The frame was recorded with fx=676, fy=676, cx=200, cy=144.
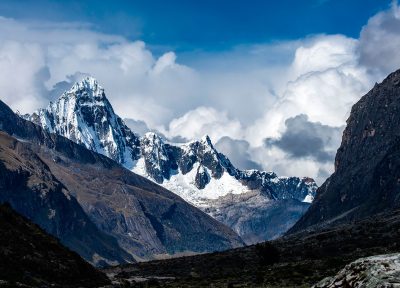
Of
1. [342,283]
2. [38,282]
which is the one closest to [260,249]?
[38,282]

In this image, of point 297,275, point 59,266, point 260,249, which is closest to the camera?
point 59,266

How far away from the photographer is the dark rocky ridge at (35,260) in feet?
235

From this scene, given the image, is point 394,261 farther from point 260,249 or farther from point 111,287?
point 260,249

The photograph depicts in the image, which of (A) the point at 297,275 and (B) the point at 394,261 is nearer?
(B) the point at 394,261

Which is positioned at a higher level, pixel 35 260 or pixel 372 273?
pixel 35 260

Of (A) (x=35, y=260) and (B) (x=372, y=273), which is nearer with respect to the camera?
(B) (x=372, y=273)

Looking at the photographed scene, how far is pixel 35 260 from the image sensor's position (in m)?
78.4

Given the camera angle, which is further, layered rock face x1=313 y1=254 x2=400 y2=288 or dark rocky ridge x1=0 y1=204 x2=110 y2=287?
dark rocky ridge x1=0 y1=204 x2=110 y2=287

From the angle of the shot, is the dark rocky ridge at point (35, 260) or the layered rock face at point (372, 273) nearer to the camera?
the layered rock face at point (372, 273)

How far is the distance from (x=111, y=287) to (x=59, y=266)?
9.95 metres

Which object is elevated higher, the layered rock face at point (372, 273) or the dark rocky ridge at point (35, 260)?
the dark rocky ridge at point (35, 260)

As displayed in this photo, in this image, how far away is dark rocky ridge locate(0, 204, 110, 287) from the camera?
7162 cm

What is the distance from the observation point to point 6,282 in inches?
2416

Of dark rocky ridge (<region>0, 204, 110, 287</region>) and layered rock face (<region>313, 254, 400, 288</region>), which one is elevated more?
dark rocky ridge (<region>0, 204, 110, 287</region>)
